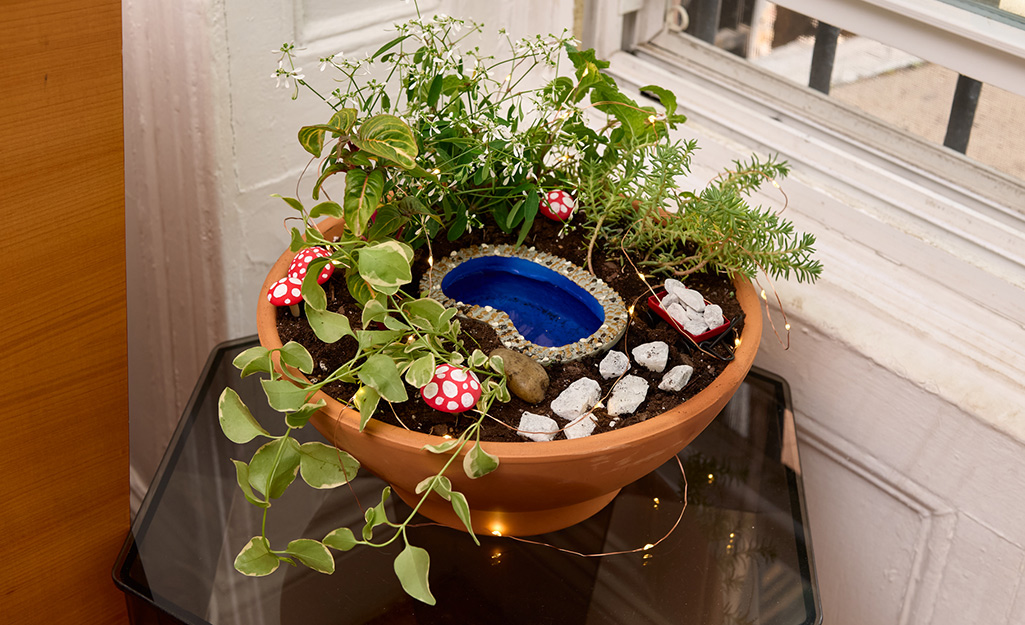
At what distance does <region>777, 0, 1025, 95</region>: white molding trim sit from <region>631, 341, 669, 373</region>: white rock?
53 centimetres

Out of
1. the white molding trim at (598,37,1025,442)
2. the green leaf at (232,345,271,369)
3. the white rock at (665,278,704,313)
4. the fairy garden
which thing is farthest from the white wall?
the white rock at (665,278,704,313)

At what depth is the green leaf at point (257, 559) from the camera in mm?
667

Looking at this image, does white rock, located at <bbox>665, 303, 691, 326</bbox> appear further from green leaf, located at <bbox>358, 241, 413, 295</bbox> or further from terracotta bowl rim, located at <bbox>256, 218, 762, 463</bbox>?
green leaf, located at <bbox>358, 241, 413, 295</bbox>

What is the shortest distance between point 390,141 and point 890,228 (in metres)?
0.64

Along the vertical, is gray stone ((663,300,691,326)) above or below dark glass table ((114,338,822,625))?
above

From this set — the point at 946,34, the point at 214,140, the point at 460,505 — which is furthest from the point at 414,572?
the point at 946,34

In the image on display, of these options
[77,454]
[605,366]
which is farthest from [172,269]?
→ [605,366]

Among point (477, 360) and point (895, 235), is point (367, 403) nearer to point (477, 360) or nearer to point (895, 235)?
point (477, 360)

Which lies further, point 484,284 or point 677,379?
point 484,284

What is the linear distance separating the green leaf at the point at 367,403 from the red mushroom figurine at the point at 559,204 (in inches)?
13.4

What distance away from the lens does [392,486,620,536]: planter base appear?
0.77 metres

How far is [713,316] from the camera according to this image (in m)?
0.78

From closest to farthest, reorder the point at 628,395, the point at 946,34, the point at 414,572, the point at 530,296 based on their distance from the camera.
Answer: the point at 414,572, the point at 628,395, the point at 530,296, the point at 946,34

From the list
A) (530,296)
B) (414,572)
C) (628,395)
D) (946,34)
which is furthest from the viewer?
(946,34)
